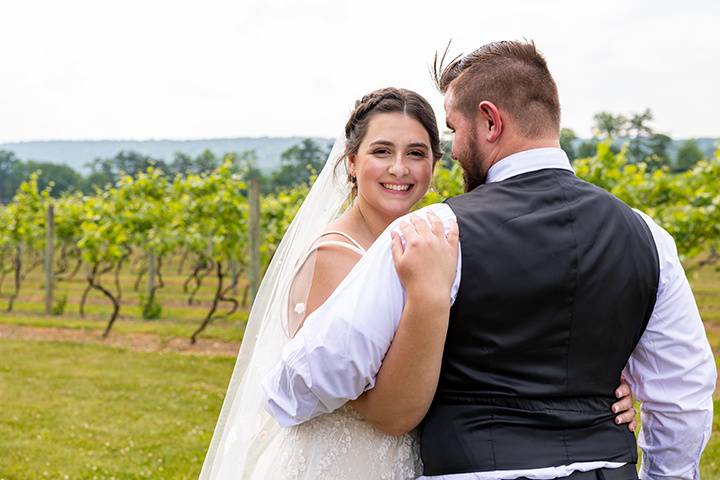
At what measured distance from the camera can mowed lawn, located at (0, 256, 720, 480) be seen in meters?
6.67

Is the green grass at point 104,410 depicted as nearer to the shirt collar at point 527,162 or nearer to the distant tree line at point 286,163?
the shirt collar at point 527,162

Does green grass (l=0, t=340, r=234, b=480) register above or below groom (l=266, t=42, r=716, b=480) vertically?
below

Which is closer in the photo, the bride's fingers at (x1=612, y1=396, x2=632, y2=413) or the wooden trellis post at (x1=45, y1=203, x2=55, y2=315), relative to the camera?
the bride's fingers at (x1=612, y1=396, x2=632, y2=413)

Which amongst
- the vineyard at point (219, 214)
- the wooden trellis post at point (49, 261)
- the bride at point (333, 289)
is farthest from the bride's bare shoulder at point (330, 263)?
the wooden trellis post at point (49, 261)

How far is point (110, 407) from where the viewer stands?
8922 mm

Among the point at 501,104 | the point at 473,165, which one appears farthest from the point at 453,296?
the point at 501,104

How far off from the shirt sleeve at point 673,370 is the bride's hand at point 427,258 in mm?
573

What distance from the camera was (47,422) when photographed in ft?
26.8

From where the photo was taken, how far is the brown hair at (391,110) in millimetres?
2674

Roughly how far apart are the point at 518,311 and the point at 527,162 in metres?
0.38

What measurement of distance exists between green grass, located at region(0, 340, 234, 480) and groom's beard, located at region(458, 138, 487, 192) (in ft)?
15.7

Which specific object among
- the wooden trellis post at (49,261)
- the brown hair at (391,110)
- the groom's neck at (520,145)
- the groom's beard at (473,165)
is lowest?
the wooden trellis post at (49,261)

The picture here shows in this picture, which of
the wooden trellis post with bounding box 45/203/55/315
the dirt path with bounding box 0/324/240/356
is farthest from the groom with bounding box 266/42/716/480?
the wooden trellis post with bounding box 45/203/55/315

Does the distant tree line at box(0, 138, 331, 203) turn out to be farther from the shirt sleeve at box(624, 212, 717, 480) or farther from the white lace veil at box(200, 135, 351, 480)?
the shirt sleeve at box(624, 212, 717, 480)
